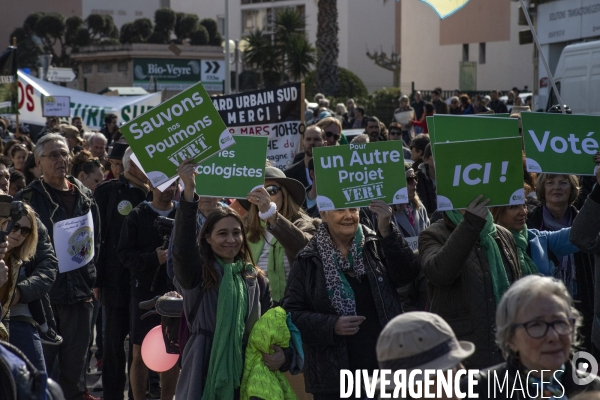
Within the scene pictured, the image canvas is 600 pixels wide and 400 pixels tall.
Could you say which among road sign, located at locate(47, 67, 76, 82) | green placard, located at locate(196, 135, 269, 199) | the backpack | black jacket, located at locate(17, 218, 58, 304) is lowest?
black jacket, located at locate(17, 218, 58, 304)

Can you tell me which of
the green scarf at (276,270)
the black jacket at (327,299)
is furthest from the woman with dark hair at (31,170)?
the black jacket at (327,299)

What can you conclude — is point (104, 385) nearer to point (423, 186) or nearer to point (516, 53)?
point (423, 186)

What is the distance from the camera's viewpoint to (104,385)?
7.51m

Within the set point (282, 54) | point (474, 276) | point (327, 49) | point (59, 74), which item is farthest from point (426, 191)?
point (282, 54)

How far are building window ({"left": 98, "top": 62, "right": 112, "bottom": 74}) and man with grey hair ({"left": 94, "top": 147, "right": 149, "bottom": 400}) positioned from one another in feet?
161

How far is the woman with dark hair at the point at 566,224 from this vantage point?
5.83 metres

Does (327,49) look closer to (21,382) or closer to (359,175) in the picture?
(359,175)

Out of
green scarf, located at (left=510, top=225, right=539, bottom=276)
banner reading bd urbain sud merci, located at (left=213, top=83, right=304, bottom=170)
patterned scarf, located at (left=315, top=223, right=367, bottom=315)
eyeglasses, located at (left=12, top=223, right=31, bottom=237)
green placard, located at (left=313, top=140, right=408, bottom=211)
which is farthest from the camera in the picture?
banner reading bd urbain sud merci, located at (left=213, top=83, right=304, bottom=170)

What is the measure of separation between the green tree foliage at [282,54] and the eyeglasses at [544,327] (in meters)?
35.0

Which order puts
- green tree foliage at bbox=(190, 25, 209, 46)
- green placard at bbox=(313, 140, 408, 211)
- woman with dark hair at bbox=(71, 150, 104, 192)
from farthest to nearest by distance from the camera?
1. green tree foliage at bbox=(190, 25, 209, 46)
2. woman with dark hair at bbox=(71, 150, 104, 192)
3. green placard at bbox=(313, 140, 408, 211)

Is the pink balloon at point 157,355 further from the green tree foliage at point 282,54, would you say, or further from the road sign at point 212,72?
the green tree foliage at point 282,54

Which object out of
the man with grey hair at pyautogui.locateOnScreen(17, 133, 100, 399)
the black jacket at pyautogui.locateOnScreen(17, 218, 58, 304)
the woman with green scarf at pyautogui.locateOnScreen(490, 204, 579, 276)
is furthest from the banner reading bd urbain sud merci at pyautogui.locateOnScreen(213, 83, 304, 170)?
the woman with green scarf at pyautogui.locateOnScreen(490, 204, 579, 276)

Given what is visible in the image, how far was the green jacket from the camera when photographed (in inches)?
192

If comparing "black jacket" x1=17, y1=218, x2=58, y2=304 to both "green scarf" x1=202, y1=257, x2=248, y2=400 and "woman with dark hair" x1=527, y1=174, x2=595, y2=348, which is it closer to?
"green scarf" x1=202, y1=257, x2=248, y2=400
